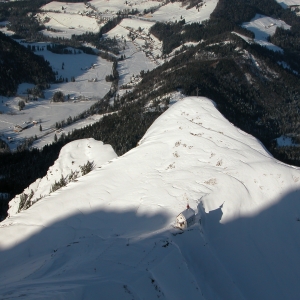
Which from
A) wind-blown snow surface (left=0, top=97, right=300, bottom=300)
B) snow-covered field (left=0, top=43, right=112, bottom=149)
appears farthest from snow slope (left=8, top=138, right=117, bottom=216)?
snow-covered field (left=0, top=43, right=112, bottom=149)

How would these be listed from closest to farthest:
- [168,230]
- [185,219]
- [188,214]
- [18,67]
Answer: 1. [185,219]
2. [168,230]
3. [188,214]
4. [18,67]

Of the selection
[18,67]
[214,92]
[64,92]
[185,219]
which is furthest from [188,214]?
[18,67]

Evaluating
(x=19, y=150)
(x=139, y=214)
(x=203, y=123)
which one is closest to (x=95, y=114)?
(x=19, y=150)

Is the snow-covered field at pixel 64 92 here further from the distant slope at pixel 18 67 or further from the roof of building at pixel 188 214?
the roof of building at pixel 188 214

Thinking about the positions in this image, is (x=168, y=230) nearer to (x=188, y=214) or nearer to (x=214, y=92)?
(x=188, y=214)

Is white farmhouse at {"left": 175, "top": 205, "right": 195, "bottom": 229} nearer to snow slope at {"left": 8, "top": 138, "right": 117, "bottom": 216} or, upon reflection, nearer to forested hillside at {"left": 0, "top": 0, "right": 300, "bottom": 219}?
snow slope at {"left": 8, "top": 138, "right": 117, "bottom": 216}
